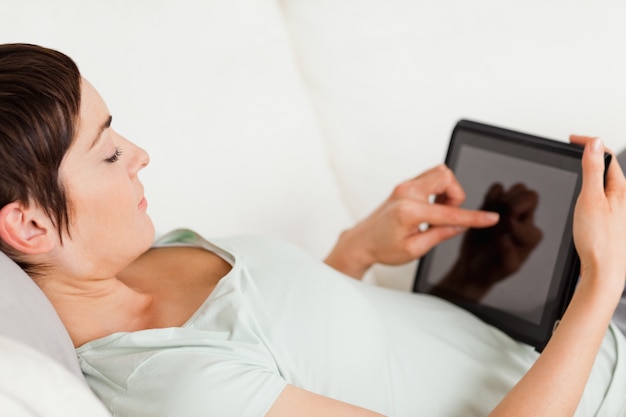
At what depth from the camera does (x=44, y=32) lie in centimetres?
122

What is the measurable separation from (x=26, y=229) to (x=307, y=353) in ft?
1.17

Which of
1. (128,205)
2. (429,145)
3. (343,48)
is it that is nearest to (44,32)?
(128,205)

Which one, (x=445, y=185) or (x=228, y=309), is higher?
(x=445, y=185)

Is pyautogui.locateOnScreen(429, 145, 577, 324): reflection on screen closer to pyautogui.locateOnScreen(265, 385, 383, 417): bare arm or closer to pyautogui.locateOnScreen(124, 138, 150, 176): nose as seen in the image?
pyautogui.locateOnScreen(265, 385, 383, 417): bare arm

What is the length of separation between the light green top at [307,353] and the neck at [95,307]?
0.12ft

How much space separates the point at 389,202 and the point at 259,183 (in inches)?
10.9

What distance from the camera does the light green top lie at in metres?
0.85

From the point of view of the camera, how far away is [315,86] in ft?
5.06

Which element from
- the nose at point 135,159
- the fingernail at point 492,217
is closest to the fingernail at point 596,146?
the fingernail at point 492,217

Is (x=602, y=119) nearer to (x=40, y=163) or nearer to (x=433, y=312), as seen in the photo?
(x=433, y=312)

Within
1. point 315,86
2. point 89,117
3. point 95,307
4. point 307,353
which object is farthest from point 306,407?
point 315,86

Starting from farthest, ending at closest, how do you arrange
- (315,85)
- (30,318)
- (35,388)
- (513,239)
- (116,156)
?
(315,85) < (513,239) < (116,156) < (30,318) < (35,388)

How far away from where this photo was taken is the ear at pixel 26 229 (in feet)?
2.73

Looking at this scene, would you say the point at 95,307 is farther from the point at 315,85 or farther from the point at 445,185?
the point at 315,85
